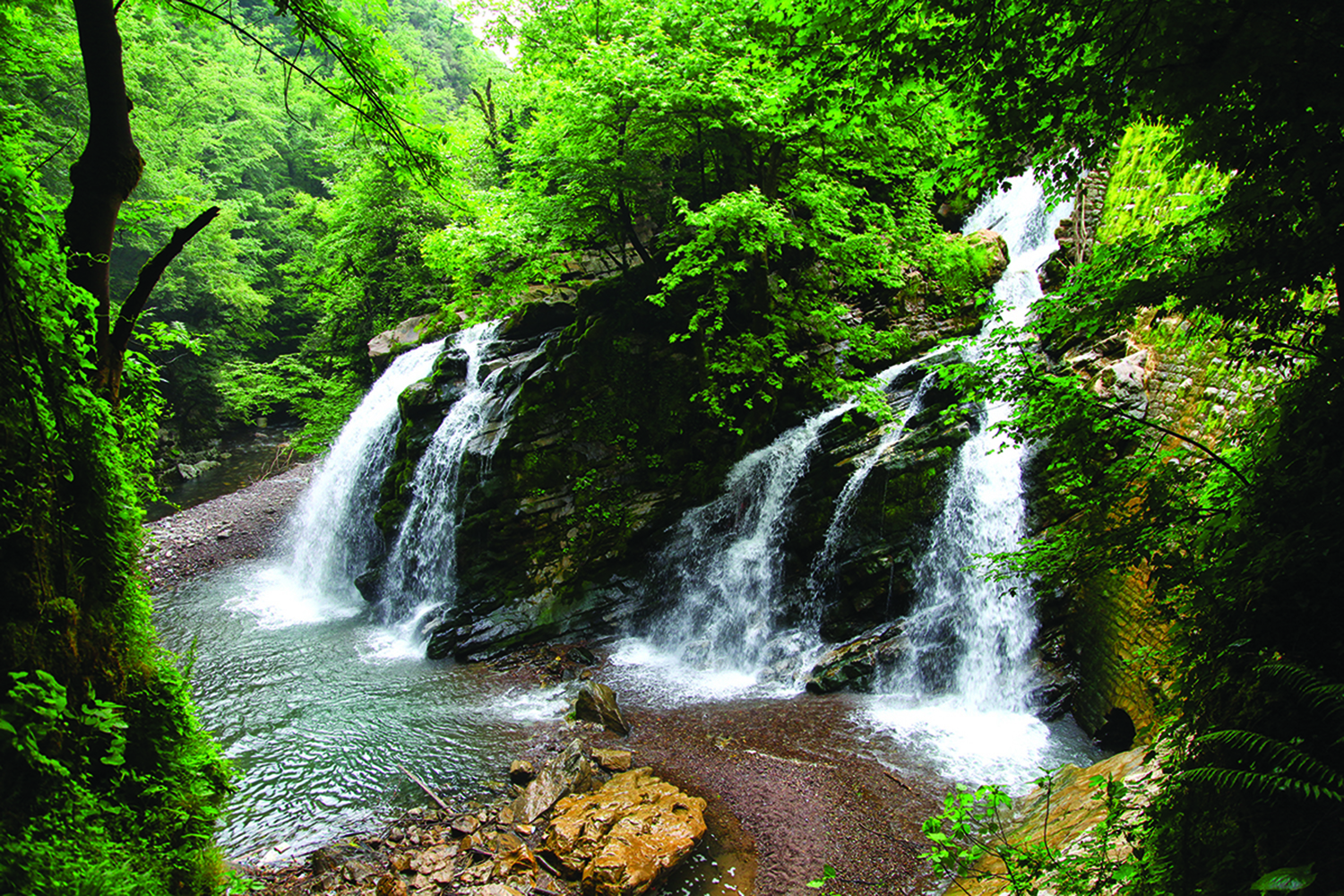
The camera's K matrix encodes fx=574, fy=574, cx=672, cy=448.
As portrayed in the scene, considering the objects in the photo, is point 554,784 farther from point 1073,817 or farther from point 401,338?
point 401,338

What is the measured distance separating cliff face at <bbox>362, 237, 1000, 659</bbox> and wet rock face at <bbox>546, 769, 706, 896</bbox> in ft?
15.1

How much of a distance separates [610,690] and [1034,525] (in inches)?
247

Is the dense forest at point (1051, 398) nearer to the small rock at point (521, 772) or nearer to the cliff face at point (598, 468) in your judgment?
the small rock at point (521, 772)

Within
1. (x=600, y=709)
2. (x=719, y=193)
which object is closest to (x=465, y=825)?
(x=600, y=709)

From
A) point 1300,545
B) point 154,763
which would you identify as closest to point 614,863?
point 154,763

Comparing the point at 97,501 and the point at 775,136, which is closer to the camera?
the point at 97,501

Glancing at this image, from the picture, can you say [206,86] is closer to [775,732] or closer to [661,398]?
[661,398]

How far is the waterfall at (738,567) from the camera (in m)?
9.61

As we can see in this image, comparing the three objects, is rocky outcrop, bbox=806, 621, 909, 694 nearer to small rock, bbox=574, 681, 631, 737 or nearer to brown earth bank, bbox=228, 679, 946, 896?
brown earth bank, bbox=228, 679, 946, 896

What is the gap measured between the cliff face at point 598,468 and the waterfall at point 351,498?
456cm

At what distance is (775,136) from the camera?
27.9ft

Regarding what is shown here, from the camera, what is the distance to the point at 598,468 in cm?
1162

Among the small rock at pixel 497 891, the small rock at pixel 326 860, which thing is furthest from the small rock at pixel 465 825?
the small rock at pixel 326 860

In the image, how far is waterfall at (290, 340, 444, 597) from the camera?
14648mm
